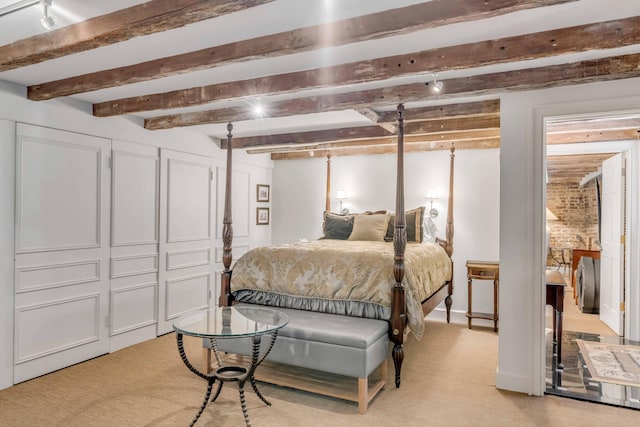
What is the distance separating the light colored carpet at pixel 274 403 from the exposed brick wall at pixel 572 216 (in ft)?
21.8

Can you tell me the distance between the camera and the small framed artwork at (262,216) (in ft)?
21.6

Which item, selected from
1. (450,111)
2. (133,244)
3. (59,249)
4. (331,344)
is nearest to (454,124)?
(450,111)

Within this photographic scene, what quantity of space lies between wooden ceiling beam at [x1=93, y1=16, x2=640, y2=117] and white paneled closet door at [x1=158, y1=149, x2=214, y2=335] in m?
1.31

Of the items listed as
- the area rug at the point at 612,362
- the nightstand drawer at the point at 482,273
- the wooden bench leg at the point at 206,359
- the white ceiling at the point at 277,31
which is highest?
the white ceiling at the point at 277,31

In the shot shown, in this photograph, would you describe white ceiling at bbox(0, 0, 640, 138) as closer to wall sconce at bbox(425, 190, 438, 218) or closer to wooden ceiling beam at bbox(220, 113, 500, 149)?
wooden ceiling beam at bbox(220, 113, 500, 149)

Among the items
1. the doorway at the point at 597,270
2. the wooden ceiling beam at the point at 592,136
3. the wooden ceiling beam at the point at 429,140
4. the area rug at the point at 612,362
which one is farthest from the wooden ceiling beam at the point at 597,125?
the area rug at the point at 612,362

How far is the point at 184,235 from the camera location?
16.7ft

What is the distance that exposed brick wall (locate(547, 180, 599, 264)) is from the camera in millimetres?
8961

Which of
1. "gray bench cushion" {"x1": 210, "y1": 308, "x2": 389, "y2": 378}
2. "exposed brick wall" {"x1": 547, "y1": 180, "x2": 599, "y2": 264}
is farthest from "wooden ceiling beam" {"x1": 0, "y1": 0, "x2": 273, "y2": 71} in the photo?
"exposed brick wall" {"x1": 547, "y1": 180, "x2": 599, "y2": 264}

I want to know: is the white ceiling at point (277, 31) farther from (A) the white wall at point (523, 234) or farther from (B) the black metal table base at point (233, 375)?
(B) the black metal table base at point (233, 375)

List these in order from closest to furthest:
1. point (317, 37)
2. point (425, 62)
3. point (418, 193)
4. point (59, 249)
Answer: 1. point (317, 37)
2. point (425, 62)
3. point (59, 249)
4. point (418, 193)

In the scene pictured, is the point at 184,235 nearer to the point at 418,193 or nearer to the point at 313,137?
the point at 313,137

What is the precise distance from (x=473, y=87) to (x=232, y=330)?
96.0 inches

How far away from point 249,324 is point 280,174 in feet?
14.0
